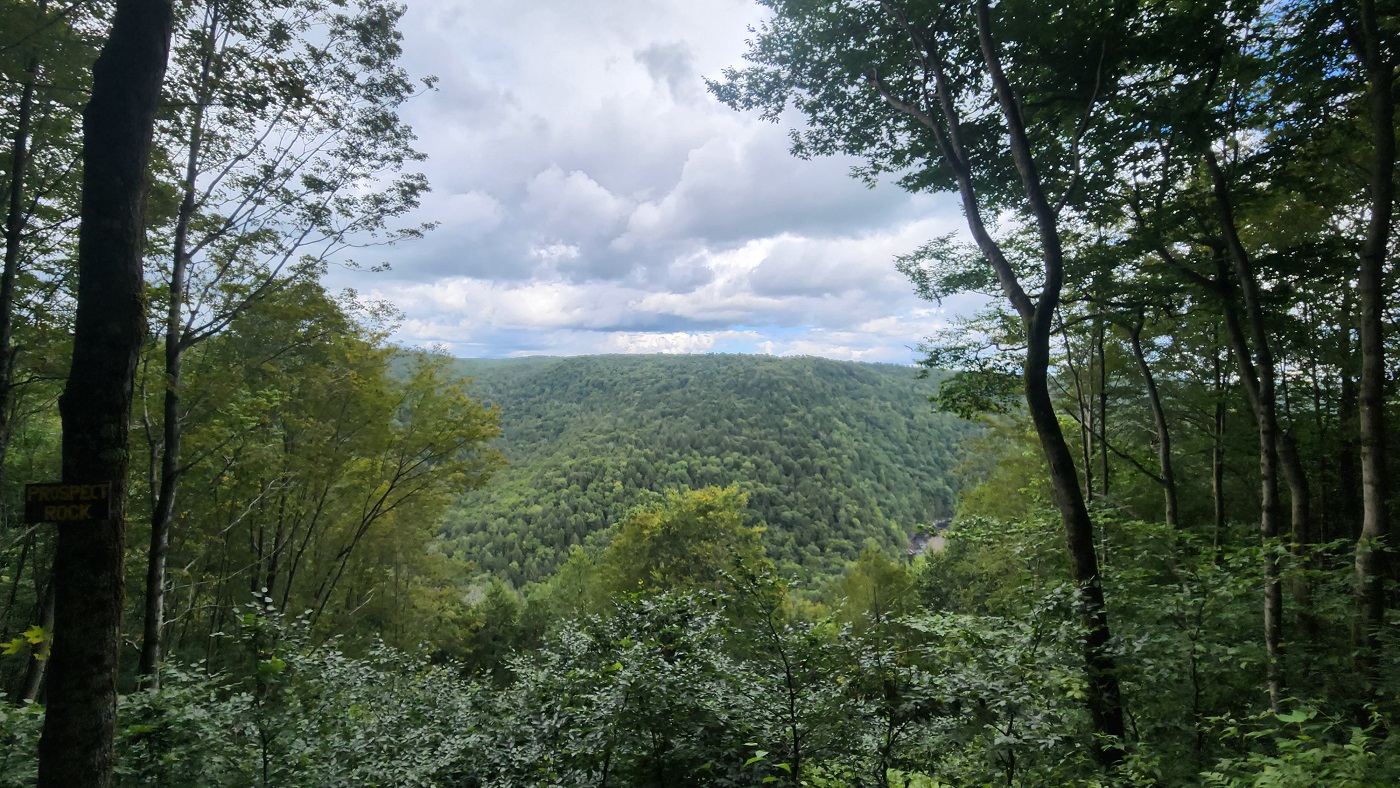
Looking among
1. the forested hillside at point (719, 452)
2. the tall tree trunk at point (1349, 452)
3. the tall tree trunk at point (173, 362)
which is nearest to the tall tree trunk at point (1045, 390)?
the tall tree trunk at point (1349, 452)

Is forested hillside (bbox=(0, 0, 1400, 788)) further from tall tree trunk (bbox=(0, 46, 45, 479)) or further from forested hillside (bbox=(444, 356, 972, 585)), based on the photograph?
forested hillside (bbox=(444, 356, 972, 585))

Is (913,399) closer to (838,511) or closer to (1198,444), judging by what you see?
(838,511)

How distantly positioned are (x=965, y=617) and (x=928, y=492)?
8589 cm

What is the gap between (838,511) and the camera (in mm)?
67688

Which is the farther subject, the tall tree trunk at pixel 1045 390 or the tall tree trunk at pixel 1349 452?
the tall tree trunk at pixel 1349 452

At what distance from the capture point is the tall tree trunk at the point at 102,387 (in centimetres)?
243

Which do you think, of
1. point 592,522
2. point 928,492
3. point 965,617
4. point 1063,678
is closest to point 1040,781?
point 1063,678

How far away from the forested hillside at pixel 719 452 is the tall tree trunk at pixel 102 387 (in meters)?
29.9

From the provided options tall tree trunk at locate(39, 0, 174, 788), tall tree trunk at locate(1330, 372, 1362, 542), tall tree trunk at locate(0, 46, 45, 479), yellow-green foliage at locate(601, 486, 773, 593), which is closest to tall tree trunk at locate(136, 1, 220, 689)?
tall tree trunk at locate(0, 46, 45, 479)

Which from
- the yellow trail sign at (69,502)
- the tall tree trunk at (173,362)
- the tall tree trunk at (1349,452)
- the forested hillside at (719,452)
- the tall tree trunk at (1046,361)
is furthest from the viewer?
the forested hillside at (719,452)

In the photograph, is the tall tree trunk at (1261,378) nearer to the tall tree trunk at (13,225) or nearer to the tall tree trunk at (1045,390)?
the tall tree trunk at (1045,390)

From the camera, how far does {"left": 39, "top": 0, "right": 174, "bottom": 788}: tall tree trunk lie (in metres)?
2.43

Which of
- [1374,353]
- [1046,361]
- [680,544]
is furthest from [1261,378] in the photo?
[680,544]

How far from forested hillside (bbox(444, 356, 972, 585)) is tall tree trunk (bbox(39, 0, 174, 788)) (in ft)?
98.1
